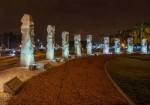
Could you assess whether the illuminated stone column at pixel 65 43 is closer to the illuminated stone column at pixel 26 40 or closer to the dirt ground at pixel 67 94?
the illuminated stone column at pixel 26 40

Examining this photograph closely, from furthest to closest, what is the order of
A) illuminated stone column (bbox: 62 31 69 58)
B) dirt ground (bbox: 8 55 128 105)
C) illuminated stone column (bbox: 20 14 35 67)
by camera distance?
illuminated stone column (bbox: 62 31 69 58), illuminated stone column (bbox: 20 14 35 67), dirt ground (bbox: 8 55 128 105)

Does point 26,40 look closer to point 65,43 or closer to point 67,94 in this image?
point 67,94

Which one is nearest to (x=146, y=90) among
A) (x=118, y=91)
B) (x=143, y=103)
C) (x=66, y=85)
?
(x=118, y=91)

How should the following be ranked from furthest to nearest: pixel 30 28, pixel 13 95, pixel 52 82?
pixel 30 28
pixel 52 82
pixel 13 95

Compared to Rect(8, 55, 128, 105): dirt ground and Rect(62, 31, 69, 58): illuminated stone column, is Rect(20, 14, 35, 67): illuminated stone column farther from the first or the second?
Rect(62, 31, 69, 58): illuminated stone column

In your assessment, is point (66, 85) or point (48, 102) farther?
point (66, 85)

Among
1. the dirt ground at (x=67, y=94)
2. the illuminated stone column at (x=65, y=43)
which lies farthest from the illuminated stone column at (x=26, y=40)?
the illuminated stone column at (x=65, y=43)

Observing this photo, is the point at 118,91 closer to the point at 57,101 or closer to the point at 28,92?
the point at 57,101

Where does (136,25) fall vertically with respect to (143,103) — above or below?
above

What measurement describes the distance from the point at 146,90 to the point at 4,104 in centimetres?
722

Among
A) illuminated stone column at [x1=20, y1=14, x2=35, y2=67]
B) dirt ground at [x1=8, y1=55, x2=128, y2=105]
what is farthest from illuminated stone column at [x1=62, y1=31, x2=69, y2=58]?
dirt ground at [x1=8, y1=55, x2=128, y2=105]

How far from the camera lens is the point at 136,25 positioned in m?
74.2

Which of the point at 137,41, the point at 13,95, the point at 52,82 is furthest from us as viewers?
the point at 137,41

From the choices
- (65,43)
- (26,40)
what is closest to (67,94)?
(26,40)
